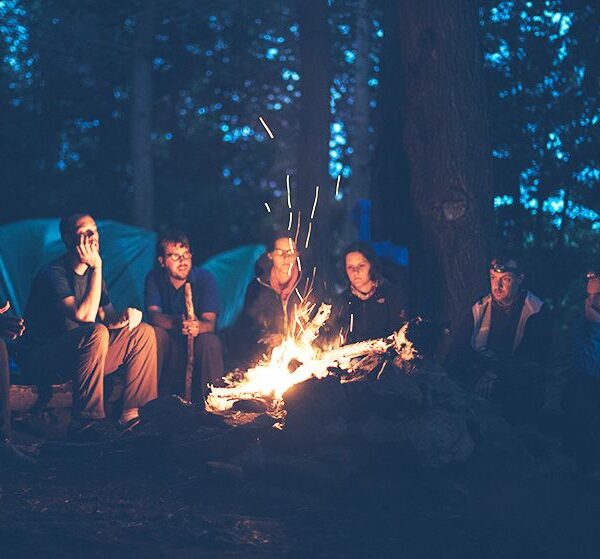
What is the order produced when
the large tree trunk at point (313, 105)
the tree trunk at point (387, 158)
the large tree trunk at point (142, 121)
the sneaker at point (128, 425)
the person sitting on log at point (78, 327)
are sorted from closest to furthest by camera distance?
the sneaker at point (128, 425) < the person sitting on log at point (78, 327) < the tree trunk at point (387, 158) < the large tree trunk at point (313, 105) < the large tree trunk at point (142, 121)

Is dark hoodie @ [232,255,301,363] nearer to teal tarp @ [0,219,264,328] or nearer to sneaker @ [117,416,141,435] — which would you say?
sneaker @ [117,416,141,435]

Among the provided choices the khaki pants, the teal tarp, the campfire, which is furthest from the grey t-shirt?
the teal tarp

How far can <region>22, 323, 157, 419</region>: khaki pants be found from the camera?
23.5ft

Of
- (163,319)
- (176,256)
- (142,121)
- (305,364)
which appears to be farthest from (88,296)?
(142,121)

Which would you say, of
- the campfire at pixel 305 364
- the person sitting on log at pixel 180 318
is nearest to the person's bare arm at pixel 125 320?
the person sitting on log at pixel 180 318

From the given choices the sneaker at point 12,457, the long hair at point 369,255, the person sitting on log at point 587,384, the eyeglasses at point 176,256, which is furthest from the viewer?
the eyeglasses at point 176,256

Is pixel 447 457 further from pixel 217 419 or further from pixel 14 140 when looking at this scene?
pixel 14 140

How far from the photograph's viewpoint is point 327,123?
12133 mm

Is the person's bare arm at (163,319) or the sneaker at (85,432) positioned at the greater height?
the person's bare arm at (163,319)

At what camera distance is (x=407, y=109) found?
8.47 m

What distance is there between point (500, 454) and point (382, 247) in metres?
4.09

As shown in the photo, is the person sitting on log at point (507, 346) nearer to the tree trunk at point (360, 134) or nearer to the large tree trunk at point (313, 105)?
the large tree trunk at point (313, 105)

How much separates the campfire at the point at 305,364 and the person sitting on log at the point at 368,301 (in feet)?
1.81

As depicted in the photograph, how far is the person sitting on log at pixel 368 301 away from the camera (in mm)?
7863
